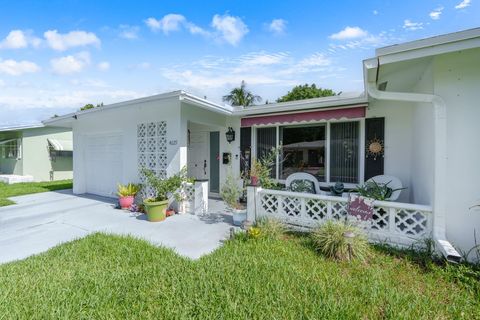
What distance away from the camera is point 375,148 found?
6965mm

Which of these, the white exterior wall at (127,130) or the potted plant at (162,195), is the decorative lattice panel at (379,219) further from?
the white exterior wall at (127,130)

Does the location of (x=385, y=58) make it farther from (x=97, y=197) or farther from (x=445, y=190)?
(x=97, y=197)

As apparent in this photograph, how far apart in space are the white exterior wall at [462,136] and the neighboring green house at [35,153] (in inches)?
784

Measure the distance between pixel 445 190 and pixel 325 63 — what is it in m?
6.77

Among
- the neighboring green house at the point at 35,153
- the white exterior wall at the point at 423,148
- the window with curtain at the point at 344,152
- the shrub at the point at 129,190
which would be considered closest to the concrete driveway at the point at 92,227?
the shrub at the point at 129,190

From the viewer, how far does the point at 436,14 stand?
5.37 metres

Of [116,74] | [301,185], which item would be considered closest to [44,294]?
[301,185]

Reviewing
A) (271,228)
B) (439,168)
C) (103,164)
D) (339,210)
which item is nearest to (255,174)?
(271,228)

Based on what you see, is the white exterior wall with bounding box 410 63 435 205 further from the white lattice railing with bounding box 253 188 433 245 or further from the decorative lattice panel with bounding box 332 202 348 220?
the decorative lattice panel with bounding box 332 202 348 220

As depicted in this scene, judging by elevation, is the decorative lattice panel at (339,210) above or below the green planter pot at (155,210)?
above

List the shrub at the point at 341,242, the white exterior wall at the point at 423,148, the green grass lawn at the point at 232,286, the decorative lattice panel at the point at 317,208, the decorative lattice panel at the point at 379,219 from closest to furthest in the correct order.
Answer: the green grass lawn at the point at 232,286
the shrub at the point at 341,242
the white exterior wall at the point at 423,148
the decorative lattice panel at the point at 379,219
the decorative lattice panel at the point at 317,208

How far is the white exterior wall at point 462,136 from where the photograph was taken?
13.2 feet

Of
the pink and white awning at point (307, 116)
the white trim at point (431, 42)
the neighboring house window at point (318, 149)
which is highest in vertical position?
the white trim at point (431, 42)

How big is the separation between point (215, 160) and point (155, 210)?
376 centimetres
